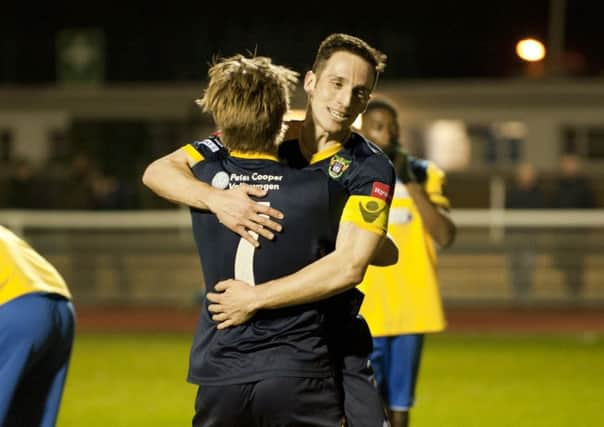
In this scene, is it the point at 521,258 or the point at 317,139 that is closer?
the point at 317,139

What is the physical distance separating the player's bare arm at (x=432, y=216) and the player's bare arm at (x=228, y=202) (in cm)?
253

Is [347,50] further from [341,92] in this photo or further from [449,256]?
[449,256]

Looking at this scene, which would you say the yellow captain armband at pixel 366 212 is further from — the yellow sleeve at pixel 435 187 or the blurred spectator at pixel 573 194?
the blurred spectator at pixel 573 194

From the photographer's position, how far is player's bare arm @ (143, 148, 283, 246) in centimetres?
412

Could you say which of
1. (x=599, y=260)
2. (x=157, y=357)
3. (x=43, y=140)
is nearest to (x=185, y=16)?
(x=43, y=140)

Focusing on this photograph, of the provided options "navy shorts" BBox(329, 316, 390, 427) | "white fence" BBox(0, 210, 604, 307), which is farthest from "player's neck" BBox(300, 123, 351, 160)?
"white fence" BBox(0, 210, 604, 307)

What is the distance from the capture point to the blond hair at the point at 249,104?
413cm

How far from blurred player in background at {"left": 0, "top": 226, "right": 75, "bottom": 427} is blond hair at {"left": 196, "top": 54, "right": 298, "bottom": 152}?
1.04 meters

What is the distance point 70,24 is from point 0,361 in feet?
128

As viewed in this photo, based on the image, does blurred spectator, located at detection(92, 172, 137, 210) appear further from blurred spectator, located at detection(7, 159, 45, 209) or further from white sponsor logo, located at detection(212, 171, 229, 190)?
white sponsor logo, located at detection(212, 171, 229, 190)

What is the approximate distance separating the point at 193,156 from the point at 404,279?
108 inches

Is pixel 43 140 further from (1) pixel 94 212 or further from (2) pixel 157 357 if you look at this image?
(2) pixel 157 357

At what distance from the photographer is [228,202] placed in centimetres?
416

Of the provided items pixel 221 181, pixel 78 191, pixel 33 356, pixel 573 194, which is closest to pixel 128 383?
pixel 33 356
